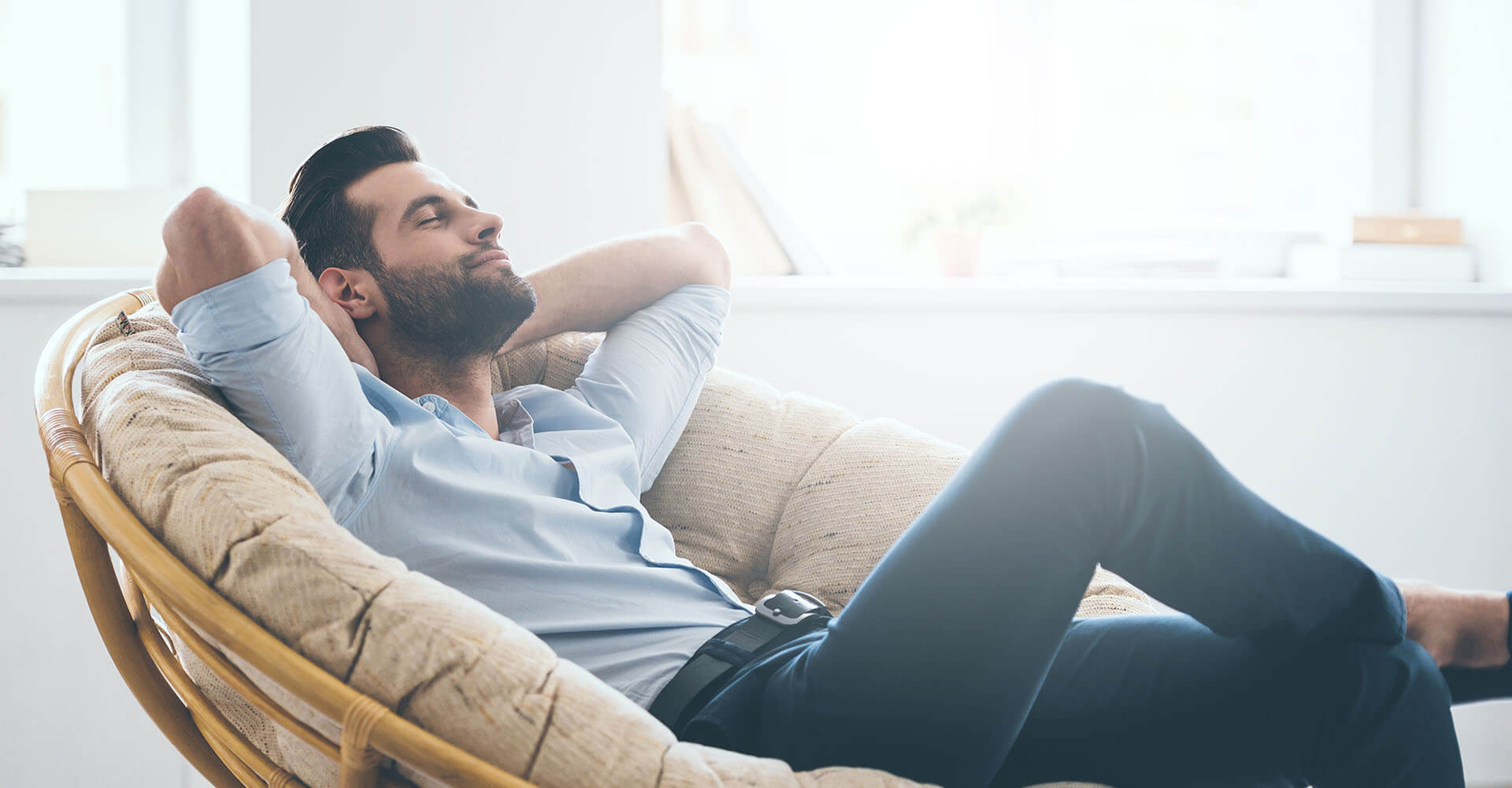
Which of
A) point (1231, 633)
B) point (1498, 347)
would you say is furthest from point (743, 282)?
point (1498, 347)

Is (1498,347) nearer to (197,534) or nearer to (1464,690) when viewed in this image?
(1464,690)

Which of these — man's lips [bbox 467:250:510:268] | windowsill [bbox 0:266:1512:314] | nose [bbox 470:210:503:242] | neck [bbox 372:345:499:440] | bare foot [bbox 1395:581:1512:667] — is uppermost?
nose [bbox 470:210:503:242]

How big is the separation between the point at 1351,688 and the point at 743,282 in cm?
129

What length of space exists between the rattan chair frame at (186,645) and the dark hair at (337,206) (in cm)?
21

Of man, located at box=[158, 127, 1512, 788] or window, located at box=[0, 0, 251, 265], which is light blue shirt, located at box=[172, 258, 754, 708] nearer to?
man, located at box=[158, 127, 1512, 788]

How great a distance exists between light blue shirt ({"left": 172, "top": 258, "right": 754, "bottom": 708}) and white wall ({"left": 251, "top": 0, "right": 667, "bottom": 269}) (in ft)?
2.31

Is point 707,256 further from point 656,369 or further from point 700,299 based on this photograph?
point 656,369

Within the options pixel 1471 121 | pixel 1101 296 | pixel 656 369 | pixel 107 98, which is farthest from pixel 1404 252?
pixel 107 98

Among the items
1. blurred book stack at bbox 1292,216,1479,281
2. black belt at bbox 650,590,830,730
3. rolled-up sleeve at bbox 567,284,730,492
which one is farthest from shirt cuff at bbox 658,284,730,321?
blurred book stack at bbox 1292,216,1479,281

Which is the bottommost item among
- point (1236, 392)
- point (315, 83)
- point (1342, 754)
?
point (1342, 754)

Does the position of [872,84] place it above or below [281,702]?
above

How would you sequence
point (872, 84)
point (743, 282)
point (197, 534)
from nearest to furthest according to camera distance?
point (197, 534) → point (743, 282) → point (872, 84)

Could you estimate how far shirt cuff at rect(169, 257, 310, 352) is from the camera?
0.96 m

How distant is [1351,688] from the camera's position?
892 millimetres
